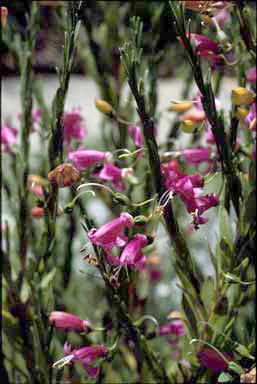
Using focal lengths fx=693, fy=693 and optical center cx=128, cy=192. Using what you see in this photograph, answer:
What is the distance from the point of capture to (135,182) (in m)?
0.67

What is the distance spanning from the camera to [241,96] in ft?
1.96

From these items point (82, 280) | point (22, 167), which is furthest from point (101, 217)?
point (22, 167)

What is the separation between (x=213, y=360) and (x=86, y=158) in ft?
0.81

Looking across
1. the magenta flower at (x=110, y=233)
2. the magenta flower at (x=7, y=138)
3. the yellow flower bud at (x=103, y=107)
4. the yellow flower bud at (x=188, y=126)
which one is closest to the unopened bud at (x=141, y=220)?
the magenta flower at (x=110, y=233)

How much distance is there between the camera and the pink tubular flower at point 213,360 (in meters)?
0.55

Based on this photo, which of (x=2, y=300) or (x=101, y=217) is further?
(x=101, y=217)

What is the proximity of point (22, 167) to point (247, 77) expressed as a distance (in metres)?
0.27

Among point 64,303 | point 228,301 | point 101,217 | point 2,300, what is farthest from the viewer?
point 101,217

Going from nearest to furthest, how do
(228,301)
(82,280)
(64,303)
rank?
(228,301) < (64,303) < (82,280)

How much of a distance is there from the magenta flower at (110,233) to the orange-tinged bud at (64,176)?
0.14ft

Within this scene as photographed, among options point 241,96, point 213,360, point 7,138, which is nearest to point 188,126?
point 241,96

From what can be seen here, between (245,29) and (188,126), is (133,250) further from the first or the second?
(245,29)

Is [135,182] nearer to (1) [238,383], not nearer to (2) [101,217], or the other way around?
(1) [238,383]

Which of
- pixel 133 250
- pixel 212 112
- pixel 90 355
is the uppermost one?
pixel 212 112
